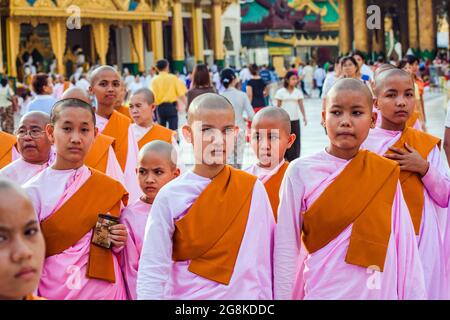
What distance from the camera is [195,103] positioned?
3.35 metres

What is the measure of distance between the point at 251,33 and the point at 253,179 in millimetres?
47044

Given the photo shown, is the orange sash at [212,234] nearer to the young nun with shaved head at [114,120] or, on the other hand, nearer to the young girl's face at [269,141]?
the young girl's face at [269,141]

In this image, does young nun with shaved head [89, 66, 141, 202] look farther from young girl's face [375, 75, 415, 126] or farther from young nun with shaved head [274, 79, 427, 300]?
young nun with shaved head [274, 79, 427, 300]

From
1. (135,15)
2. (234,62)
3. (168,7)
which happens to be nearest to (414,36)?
(234,62)

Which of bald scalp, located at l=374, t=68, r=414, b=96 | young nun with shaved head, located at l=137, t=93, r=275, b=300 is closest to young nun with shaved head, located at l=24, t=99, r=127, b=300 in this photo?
young nun with shaved head, located at l=137, t=93, r=275, b=300

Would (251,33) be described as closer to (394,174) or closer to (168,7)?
(168,7)

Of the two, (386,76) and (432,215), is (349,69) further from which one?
(432,215)

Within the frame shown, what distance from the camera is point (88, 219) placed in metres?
3.72

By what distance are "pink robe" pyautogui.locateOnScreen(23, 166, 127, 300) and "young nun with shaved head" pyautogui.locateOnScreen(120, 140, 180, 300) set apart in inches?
8.9

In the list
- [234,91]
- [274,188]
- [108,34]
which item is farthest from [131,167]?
[108,34]

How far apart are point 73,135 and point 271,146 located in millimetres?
1570

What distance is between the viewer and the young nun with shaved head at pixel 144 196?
4031 millimetres

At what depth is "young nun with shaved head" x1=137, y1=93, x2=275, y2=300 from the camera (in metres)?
3.15
